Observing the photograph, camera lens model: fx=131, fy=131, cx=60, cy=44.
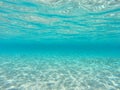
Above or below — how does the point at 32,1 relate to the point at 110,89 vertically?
above

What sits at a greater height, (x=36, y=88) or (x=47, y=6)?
(x=47, y=6)

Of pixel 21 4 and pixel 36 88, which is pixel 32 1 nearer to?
pixel 21 4

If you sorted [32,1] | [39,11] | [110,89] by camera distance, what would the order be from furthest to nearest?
[39,11] → [32,1] → [110,89]

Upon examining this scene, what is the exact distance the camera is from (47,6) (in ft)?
47.6

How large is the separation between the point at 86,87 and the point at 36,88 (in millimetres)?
2767

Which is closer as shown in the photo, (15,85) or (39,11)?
→ (15,85)

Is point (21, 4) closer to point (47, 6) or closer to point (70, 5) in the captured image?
point (47, 6)

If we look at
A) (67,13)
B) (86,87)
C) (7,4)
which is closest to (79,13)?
(67,13)

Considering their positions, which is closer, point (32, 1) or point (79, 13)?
point (32, 1)

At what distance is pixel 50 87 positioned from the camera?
7.23 meters

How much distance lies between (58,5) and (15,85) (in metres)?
9.61

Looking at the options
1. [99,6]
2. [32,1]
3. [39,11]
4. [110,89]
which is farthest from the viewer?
[39,11]

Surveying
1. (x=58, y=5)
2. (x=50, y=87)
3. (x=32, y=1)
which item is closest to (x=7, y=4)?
(x=32, y=1)

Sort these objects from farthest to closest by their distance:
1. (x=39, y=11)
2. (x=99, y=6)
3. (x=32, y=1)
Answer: (x=39, y=11) < (x=99, y=6) < (x=32, y=1)
